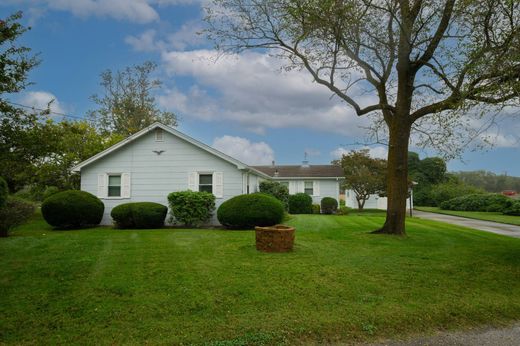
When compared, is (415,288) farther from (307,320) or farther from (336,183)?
(336,183)

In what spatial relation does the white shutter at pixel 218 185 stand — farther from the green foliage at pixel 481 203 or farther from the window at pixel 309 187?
the green foliage at pixel 481 203

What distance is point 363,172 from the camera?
1171 inches

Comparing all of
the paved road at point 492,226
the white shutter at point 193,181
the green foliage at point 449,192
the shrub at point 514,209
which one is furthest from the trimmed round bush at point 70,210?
the green foliage at point 449,192

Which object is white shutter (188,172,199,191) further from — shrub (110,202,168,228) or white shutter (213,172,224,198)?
shrub (110,202,168,228)

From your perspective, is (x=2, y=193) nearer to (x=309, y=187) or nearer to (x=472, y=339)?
(x=472, y=339)

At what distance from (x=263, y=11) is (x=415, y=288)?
10311mm

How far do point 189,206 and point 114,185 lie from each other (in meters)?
4.50

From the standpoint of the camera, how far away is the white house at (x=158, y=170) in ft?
54.5

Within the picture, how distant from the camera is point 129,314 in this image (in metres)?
4.86

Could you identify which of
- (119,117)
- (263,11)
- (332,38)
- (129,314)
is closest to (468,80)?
(332,38)

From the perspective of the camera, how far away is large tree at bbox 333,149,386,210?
29531mm

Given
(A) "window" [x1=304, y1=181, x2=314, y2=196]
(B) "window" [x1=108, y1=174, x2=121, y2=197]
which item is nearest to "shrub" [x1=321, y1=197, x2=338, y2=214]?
(A) "window" [x1=304, y1=181, x2=314, y2=196]

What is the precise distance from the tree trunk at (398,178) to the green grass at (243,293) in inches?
103

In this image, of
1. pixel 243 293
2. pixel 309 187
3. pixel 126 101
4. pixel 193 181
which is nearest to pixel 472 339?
pixel 243 293
